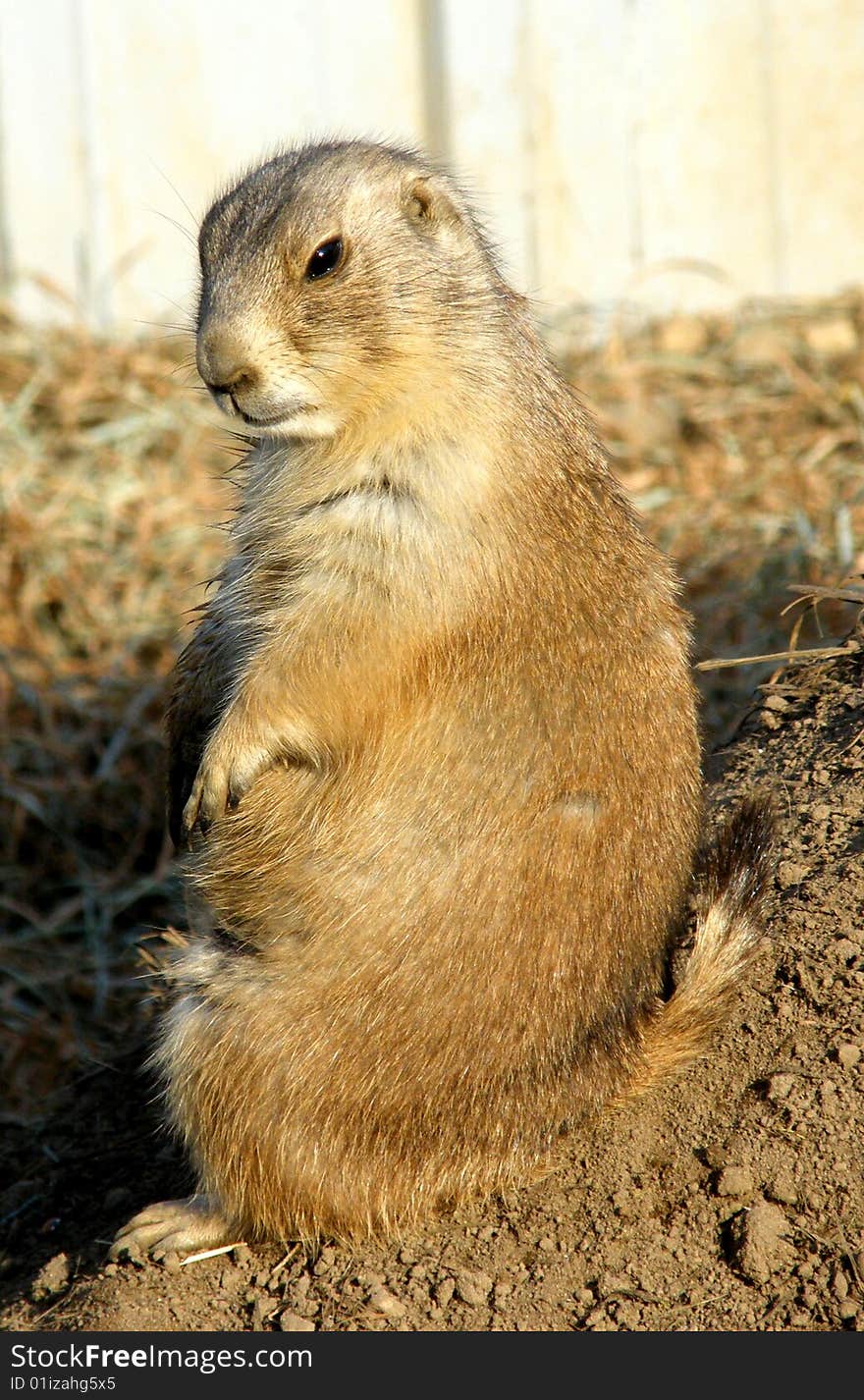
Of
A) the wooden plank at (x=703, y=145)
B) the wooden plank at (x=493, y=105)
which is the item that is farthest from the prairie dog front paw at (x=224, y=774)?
the wooden plank at (x=703, y=145)

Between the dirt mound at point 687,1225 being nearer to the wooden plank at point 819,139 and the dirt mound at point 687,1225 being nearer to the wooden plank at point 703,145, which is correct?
the wooden plank at point 703,145

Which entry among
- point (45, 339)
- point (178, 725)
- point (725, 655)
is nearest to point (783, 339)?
point (725, 655)

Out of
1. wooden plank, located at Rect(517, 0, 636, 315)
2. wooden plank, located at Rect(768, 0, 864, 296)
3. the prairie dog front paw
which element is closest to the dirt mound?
the prairie dog front paw

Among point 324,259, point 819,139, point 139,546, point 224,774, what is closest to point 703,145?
point 819,139

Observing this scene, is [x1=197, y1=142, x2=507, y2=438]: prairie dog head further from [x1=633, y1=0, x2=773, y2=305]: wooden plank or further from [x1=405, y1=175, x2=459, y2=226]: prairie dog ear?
[x1=633, y1=0, x2=773, y2=305]: wooden plank

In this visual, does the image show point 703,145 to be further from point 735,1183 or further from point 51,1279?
point 51,1279
